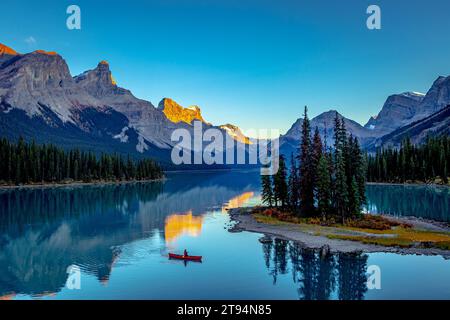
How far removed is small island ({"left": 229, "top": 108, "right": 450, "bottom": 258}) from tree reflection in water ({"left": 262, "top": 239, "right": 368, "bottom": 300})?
385 cm

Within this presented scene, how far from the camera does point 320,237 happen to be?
65.6m

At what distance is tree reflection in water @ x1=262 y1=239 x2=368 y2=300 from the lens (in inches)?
1577

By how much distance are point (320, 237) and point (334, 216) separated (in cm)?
1903

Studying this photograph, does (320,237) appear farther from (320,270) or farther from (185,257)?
(185,257)

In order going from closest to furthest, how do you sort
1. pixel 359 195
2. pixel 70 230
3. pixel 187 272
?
pixel 187 272 → pixel 70 230 → pixel 359 195

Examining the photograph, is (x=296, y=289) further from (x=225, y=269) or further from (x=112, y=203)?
(x=112, y=203)

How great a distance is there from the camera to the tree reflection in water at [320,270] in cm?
4006

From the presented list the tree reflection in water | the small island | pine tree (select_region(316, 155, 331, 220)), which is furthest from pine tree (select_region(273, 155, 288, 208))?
the tree reflection in water

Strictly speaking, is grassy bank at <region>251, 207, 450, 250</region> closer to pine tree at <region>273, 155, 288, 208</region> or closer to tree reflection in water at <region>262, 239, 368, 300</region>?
pine tree at <region>273, 155, 288, 208</region>

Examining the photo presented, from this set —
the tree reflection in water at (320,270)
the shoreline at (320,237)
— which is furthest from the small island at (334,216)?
the tree reflection in water at (320,270)
